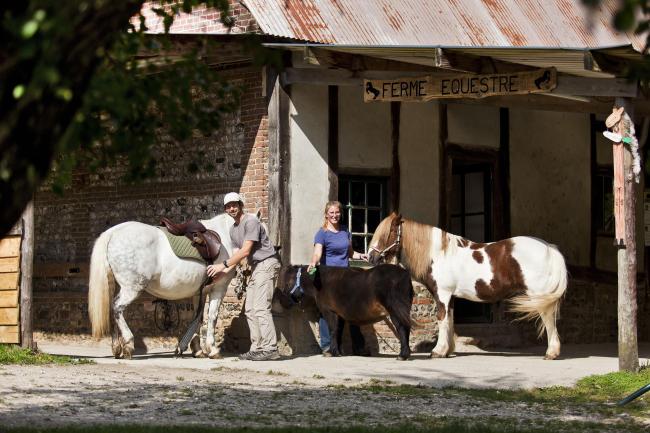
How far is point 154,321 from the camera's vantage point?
1555 centimetres

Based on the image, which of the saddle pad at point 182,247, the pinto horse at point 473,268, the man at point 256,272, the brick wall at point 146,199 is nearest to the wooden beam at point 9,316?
the saddle pad at point 182,247

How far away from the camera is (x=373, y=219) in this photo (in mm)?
15398

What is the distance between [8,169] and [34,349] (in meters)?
9.54

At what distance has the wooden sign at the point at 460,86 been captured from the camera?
12.6 meters

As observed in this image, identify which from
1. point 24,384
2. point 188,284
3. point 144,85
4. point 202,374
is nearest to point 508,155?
point 188,284

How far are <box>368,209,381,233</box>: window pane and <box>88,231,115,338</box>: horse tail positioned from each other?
11.7ft

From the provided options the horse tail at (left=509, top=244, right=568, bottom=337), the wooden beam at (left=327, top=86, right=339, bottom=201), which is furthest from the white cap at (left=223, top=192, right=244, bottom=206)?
the horse tail at (left=509, top=244, right=568, bottom=337)

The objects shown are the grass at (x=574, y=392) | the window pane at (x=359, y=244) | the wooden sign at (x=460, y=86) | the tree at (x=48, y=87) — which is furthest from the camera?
the window pane at (x=359, y=244)

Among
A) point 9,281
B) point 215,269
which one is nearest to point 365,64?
point 215,269

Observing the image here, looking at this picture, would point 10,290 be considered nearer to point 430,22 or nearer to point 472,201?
point 430,22

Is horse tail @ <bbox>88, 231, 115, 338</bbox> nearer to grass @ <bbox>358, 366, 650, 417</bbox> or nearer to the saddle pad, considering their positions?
the saddle pad

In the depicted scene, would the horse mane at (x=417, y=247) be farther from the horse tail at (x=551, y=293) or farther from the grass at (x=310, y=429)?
the grass at (x=310, y=429)

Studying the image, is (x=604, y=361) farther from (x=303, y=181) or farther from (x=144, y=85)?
(x=144, y=85)

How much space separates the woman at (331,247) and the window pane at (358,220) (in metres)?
0.89
